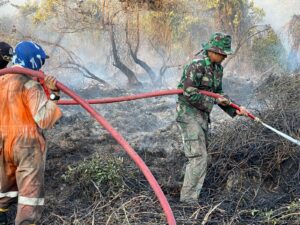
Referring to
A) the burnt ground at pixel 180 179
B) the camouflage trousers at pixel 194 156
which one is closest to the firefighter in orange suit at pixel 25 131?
the burnt ground at pixel 180 179

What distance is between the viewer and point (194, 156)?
4840 millimetres

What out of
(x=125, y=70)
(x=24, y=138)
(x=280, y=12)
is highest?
(x=280, y=12)

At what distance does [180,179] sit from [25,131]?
2.38 metres

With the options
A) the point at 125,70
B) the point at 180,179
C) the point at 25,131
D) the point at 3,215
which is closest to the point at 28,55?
the point at 25,131

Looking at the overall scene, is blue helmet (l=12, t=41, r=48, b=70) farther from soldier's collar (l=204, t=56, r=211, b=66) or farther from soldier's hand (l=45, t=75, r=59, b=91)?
soldier's collar (l=204, t=56, r=211, b=66)

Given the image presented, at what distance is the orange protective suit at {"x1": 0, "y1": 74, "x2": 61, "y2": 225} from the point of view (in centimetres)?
385

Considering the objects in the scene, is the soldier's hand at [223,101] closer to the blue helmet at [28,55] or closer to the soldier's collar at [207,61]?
the soldier's collar at [207,61]

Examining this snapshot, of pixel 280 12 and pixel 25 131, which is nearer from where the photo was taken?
pixel 25 131

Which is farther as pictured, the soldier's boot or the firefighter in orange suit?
the soldier's boot

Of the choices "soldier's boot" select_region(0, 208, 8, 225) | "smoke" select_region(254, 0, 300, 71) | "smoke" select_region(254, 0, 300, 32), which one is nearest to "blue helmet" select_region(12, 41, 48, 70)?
"soldier's boot" select_region(0, 208, 8, 225)

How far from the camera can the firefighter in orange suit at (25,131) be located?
384cm

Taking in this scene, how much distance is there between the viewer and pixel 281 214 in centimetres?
431

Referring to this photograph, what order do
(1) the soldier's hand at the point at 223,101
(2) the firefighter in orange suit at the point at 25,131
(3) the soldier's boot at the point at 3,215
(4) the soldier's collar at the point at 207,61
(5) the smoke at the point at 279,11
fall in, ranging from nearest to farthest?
(2) the firefighter in orange suit at the point at 25,131, (3) the soldier's boot at the point at 3,215, (1) the soldier's hand at the point at 223,101, (4) the soldier's collar at the point at 207,61, (5) the smoke at the point at 279,11

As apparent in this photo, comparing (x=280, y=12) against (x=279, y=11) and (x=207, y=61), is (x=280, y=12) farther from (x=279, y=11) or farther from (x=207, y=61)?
(x=207, y=61)
